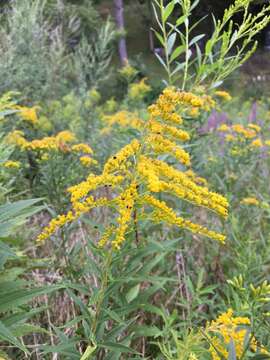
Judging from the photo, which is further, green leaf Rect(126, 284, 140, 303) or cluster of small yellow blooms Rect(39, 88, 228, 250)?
green leaf Rect(126, 284, 140, 303)

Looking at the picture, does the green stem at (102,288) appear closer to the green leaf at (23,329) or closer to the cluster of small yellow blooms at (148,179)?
the cluster of small yellow blooms at (148,179)

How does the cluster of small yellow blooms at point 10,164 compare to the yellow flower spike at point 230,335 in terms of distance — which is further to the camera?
the cluster of small yellow blooms at point 10,164

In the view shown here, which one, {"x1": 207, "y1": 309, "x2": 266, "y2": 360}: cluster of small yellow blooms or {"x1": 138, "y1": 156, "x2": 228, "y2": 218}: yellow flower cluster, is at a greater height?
{"x1": 138, "y1": 156, "x2": 228, "y2": 218}: yellow flower cluster

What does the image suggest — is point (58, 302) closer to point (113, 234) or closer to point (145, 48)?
point (113, 234)

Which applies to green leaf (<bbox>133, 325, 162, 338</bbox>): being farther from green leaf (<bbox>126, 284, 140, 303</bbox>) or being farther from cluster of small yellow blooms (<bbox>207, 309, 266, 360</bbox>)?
cluster of small yellow blooms (<bbox>207, 309, 266, 360</bbox>)

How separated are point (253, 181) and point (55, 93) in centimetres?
343

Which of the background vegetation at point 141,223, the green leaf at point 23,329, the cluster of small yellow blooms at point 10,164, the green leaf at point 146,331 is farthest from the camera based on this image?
the cluster of small yellow blooms at point 10,164

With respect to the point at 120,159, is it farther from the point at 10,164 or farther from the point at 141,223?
the point at 10,164

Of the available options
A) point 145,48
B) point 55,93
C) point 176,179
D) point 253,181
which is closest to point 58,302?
point 176,179

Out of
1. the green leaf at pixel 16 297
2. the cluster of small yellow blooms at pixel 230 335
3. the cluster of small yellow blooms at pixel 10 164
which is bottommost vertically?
the cluster of small yellow blooms at pixel 10 164

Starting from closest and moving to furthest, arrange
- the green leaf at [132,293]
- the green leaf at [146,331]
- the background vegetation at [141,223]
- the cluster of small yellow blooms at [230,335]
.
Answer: the cluster of small yellow blooms at [230,335] < the background vegetation at [141,223] < the green leaf at [146,331] < the green leaf at [132,293]

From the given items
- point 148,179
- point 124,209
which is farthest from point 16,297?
point 148,179

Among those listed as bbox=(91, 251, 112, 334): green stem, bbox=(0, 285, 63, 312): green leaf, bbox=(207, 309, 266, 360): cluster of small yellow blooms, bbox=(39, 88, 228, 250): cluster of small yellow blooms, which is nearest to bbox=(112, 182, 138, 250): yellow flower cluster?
bbox=(39, 88, 228, 250): cluster of small yellow blooms

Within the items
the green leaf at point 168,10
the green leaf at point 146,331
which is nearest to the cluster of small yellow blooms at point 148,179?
the green leaf at point 168,10
